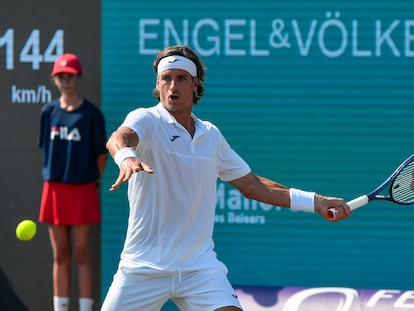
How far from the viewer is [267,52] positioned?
7.89 metres

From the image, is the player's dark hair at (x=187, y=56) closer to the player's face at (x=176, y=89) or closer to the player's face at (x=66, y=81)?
the player's face at (x=176, y=89)

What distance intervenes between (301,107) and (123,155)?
137 inches

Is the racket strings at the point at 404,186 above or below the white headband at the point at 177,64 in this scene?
below

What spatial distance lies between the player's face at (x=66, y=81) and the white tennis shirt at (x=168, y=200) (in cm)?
261

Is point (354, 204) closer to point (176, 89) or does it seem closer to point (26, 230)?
point (176, 89)

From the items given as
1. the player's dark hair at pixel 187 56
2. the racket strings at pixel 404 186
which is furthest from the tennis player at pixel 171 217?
the racket strings at pixel 404 186

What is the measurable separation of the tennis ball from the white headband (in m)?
2.54

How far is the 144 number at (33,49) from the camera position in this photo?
8.13 m

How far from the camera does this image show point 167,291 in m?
5.19

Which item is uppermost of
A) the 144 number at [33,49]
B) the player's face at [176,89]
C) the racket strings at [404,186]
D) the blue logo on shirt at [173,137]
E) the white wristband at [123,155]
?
the 144 number at [33,49]

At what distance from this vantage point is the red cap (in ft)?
25.5

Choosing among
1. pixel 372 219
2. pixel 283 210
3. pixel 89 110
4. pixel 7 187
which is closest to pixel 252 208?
pixel 283 210

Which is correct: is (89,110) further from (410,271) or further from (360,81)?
(410,271)

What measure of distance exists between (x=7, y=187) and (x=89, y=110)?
1013mm
